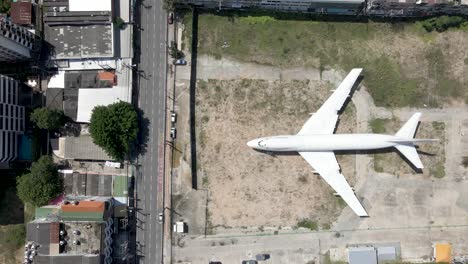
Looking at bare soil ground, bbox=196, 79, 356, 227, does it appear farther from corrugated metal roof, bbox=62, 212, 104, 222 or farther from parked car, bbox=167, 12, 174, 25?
corrugated metal roof, bbox=62, 212, 104, 222

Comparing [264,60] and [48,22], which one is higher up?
[48,22]

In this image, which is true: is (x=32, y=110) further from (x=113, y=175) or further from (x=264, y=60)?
(x=264, y=60)

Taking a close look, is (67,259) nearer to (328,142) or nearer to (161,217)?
(161,217)

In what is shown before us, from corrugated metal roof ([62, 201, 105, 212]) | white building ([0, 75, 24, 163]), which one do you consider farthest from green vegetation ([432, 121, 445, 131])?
white building ([0, 75, 24, 163])

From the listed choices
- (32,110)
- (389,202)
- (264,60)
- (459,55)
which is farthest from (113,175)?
(459,55)

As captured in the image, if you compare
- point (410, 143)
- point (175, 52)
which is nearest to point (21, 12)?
point (175, 52)

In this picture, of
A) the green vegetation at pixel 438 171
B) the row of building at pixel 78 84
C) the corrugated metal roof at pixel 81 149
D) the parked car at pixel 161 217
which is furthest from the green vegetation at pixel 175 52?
the green vegetation at pixel 438 171
